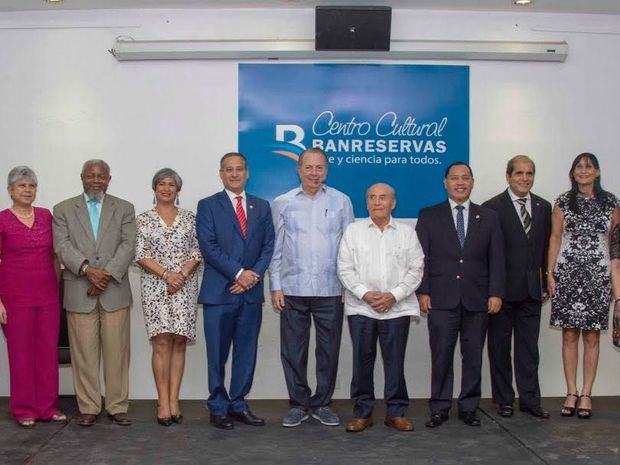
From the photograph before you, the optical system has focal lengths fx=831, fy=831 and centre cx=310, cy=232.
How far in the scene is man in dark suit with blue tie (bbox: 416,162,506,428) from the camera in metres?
5.43

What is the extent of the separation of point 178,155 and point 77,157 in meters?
0.78

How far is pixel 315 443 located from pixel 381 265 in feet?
3.87

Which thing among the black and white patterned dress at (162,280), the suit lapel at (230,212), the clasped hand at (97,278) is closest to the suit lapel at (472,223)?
the suit lapel at (230,212)

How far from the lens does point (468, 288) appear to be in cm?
542

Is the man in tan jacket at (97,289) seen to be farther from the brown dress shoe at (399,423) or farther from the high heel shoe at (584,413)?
the high heel shoe at (584,413)

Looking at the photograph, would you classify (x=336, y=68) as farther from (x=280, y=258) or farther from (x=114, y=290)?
(x=114, y=290)

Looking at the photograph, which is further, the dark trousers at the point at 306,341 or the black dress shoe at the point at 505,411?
the black dress shoe at the point at 505,411

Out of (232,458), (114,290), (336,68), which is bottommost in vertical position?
(232,458)

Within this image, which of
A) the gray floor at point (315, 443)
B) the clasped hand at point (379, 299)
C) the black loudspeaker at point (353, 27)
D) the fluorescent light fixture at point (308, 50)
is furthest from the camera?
the fluorescent light fixture at point (308, 50)

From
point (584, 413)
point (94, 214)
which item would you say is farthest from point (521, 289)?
point (94, 214)

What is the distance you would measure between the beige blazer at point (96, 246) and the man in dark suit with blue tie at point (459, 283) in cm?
196

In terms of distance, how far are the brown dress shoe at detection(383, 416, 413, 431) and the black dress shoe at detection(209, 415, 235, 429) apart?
102cm

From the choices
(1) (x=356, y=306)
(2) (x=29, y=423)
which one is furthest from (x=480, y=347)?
(2) (x=29, y=423)

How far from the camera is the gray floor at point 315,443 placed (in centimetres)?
475
